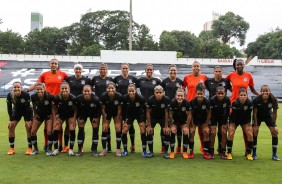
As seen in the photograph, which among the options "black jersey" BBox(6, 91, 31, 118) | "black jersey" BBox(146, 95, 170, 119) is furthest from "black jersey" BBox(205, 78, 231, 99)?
"black jersey" BBox(6, 91, 31, 118)

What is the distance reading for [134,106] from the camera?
7.34 metres

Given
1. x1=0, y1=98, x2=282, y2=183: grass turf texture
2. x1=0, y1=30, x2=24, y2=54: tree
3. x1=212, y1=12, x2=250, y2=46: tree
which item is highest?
x1=212, y1=12, x2=250, y2=46: tree

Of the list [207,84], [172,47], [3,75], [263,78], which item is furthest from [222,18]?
[207,84]

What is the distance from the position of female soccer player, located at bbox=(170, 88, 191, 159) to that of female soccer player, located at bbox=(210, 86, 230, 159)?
1.57ft

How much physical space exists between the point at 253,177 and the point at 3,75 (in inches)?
1086

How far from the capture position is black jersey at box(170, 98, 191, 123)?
23.3 ft

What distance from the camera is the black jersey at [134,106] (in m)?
7.30

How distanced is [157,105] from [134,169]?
4.91 feet

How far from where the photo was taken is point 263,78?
30969 millimetres

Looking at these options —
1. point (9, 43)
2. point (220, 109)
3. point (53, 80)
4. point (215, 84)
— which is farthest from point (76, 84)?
point (9, 43)

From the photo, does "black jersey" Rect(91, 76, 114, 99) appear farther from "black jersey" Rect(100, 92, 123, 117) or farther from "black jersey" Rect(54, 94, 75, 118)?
"black jersey" Rect(54, 94, 75, 118)

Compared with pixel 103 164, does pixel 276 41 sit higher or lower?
higher

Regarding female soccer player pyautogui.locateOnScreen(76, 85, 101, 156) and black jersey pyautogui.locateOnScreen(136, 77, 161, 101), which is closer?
female soccer player pyautogui.locateOnScreen(76, 85, 101, 156)

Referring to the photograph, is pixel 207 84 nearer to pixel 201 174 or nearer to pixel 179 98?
pixel 179 98
